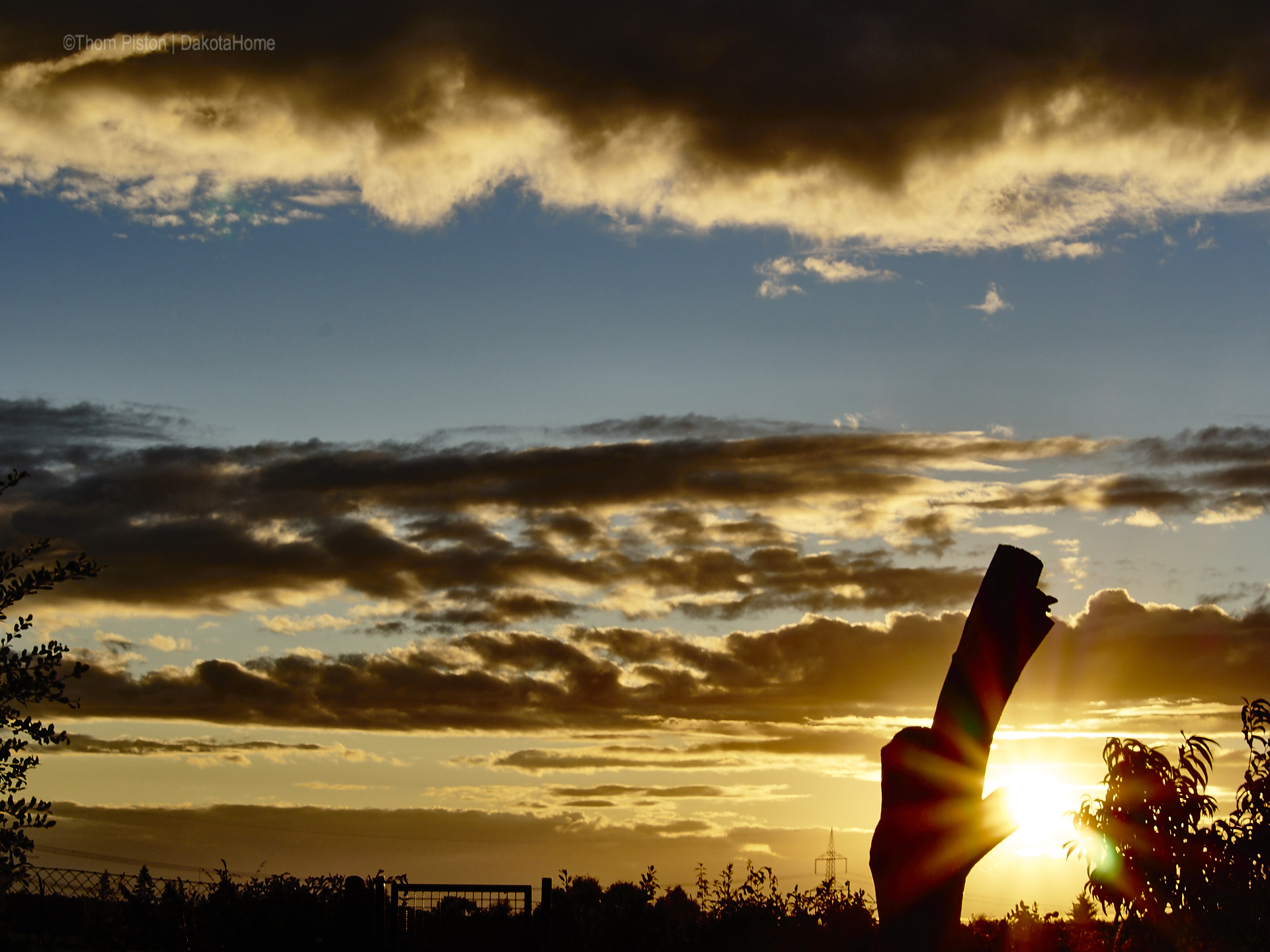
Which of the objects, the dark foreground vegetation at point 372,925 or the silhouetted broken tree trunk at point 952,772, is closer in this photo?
the silhouetted broken tree trunk at point 952,772

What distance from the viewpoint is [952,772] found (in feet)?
44.7

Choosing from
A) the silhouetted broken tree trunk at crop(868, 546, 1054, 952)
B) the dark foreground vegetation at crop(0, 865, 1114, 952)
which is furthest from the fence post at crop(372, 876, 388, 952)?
the silhouetted broken tree trunk at crop(868, 546, 1054, 952)

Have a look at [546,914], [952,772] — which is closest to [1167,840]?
[952,772]

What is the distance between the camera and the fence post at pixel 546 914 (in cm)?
1933

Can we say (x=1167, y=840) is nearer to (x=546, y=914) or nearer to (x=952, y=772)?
(x=952, y=772)

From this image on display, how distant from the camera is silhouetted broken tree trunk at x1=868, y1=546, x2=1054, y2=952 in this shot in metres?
13.4

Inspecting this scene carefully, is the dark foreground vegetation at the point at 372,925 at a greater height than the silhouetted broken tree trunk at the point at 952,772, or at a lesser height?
lesser

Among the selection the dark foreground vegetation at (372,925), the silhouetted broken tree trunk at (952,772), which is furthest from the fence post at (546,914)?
the silhouetted broken tree trunk at (952,772)

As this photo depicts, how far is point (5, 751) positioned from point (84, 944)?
11.0 metres

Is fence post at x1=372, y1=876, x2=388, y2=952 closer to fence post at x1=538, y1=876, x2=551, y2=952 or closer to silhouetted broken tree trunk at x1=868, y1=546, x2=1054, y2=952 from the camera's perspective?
fence post at x1=538, y1=876, x2=551, y2=952

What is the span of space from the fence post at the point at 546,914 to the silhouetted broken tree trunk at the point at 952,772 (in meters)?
7.61

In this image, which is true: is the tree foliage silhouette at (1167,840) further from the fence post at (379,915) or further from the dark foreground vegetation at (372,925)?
the fence post at (379,915)

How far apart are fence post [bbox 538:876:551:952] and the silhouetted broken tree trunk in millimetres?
7606

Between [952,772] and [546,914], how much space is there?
30.1 feet
